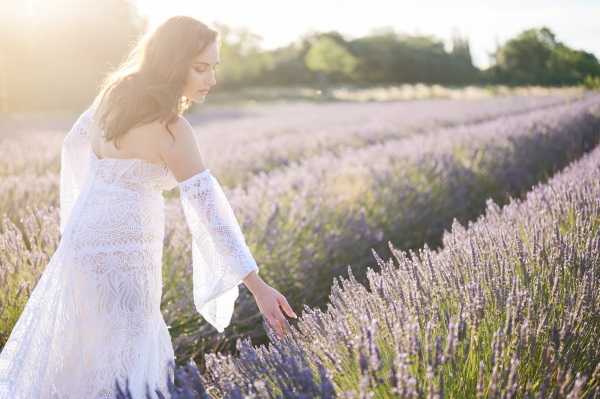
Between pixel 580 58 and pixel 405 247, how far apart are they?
4038 centimetres

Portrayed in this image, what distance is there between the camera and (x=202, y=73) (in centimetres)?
207

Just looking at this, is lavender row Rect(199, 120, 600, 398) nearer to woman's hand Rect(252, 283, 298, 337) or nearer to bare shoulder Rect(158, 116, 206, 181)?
woman's hand Rect(252, 283, 298, 337)

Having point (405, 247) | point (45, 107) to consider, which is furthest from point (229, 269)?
point (45, 107)

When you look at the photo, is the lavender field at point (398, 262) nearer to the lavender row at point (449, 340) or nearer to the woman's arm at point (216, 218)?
the lavender row at point (449, 340)

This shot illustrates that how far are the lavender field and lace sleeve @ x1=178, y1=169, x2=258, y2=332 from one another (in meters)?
0.26

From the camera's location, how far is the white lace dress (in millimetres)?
1978

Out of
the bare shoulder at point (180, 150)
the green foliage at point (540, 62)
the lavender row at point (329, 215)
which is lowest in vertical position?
the lavender row at point (329, 215)

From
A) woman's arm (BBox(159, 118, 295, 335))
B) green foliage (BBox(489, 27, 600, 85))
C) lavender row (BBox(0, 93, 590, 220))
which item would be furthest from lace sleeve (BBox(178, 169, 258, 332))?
green foliage (BBox(489, 27, 600, 85))

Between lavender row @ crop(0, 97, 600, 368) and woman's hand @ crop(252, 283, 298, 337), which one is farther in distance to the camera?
lavender row @ crop(0, 97, 600, 368)

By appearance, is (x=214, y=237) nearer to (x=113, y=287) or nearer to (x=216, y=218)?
(x=216, y=218)

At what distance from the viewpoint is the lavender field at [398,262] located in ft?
4.89

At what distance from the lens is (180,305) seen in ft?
9.94

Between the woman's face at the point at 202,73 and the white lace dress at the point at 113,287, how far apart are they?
268 millimetres

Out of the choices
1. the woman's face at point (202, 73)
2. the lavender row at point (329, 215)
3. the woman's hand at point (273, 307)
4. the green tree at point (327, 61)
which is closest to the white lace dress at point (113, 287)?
the woman's hand at point (273, 307)
